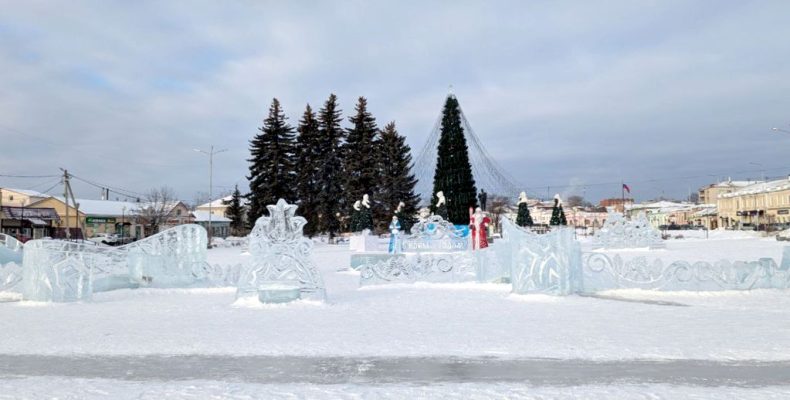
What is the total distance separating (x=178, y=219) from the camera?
68.2 meters

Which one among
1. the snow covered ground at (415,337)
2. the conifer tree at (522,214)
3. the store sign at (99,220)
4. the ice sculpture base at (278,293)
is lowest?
the snow covered ground at (415,337)

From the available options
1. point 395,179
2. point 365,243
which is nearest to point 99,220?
point 395,179

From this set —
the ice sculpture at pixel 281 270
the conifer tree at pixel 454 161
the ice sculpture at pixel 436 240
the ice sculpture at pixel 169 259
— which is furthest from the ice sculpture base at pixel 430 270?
the conifer tree at pixel 454 161

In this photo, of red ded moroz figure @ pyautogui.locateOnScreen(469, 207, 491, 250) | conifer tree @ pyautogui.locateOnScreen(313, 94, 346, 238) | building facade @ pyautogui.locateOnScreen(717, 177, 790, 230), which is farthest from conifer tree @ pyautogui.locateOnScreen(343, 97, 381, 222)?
building facade @ pyautogui.locateOnScreen(717, 177, 790, 230)

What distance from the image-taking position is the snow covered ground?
227 inches

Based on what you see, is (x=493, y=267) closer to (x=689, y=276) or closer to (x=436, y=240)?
(x=689, y=276)

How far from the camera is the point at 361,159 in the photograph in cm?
5288

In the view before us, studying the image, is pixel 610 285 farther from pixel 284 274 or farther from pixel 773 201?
pixel 773 201

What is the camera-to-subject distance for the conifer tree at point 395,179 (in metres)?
52.9

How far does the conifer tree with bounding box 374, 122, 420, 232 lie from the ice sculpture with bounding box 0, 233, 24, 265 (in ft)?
120

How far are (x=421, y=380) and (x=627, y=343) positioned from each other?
10.9 feet

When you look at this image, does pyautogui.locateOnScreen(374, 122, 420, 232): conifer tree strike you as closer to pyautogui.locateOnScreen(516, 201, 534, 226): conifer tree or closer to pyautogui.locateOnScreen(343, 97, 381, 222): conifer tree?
pyautogui.locateOnScreen(343, 97, 381, 222): conifer tree

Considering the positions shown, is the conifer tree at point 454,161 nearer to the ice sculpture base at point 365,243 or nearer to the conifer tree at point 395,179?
the conifer tree at point 395,179

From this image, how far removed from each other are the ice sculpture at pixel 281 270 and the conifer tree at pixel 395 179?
3924cm
